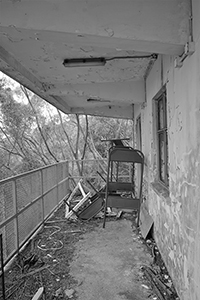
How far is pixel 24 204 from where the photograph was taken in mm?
3832

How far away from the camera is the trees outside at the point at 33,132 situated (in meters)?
10.7

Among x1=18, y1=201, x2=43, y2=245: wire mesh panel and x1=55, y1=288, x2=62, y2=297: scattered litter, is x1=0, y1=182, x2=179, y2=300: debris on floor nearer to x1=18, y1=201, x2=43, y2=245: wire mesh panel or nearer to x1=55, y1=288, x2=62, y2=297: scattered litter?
x1=55, y1=288, x2=62, y2=297: scattered litter

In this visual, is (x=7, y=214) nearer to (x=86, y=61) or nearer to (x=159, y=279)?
(x=159, y=279)

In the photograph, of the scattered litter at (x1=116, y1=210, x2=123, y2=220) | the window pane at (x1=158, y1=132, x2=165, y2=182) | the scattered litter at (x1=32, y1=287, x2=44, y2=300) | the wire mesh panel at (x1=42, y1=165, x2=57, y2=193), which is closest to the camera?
the scattered litter at (x1=32, y1=287, x2=44, y2=300)

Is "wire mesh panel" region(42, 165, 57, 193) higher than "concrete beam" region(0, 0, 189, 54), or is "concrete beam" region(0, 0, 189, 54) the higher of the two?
"concrete beam" region(0, 0, 189, 54)

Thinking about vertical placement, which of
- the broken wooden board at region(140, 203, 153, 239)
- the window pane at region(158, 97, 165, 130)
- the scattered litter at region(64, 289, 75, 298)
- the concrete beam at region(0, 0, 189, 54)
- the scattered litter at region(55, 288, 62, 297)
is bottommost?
the scattered litter at region(64, 289, 75, 298)

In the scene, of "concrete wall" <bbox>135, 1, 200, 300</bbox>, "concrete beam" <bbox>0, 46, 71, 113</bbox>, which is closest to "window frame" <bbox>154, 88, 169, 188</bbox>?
"concrete wall" <bbox>135, 1, 200, 300</bbox>

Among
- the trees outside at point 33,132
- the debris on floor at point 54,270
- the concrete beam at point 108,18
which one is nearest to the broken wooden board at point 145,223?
the debris on floor at point 54,270

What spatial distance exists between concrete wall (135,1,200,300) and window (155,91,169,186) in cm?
42

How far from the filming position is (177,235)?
237cm

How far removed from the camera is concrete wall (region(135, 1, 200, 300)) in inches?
70.8

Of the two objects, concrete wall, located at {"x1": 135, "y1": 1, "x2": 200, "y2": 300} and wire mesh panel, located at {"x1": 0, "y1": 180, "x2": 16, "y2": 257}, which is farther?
wire mesh panel, located at {"x1": 0, "y1": 180, "x2": 16, "y2": 257}

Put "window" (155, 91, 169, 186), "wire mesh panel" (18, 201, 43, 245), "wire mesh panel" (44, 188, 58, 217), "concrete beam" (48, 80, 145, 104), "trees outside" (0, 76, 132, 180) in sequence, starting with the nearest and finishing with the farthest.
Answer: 1. "window" (155, 91, 169, 186)
2. "wire mesh panel" (18, 201, 43, 245)
3. "concrete beam" (48, 80, 145, 104)
4. "wire mesh panel" (44, 188, 58, 217)
5. "trees outside" (0, 76, 132, 180)

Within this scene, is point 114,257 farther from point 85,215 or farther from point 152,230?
point 85,215
